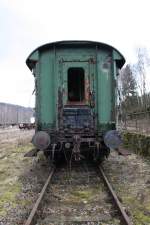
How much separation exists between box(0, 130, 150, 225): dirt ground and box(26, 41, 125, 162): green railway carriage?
995 mm

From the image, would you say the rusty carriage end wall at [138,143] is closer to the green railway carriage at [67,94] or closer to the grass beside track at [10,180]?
the green railway carriage at [67,94]

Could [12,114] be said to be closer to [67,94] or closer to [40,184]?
[67,94]

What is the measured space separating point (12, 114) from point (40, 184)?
5948 centimetres

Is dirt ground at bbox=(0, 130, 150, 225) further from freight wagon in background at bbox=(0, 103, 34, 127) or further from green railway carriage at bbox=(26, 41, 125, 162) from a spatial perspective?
freight wagon in background at bbox=(0, 103, 34, 127)

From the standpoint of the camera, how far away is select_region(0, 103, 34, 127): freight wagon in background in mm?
60344

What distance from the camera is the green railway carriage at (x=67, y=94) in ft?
31.1

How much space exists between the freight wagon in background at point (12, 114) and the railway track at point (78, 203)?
49.4 metres

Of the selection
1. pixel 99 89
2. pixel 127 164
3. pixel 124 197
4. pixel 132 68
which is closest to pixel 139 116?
pixel 127 164

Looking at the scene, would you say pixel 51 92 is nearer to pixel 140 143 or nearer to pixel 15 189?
pixel 15 189

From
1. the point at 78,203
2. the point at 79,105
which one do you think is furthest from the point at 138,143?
the point at 78,203

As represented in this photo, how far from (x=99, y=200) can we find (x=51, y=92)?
372cm

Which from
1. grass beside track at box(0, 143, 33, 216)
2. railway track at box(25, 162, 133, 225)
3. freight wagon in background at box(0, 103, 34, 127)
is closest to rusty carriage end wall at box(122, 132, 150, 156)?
railway track at box(25, 162, 133, 225)

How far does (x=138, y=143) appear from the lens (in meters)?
13.9

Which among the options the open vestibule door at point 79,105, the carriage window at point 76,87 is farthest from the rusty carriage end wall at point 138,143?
the open vestibule door at point 79,105
